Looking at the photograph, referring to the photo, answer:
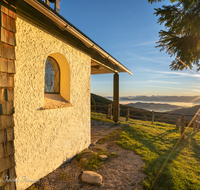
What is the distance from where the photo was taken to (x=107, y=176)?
8.64ft

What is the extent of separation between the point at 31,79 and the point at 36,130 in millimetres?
951

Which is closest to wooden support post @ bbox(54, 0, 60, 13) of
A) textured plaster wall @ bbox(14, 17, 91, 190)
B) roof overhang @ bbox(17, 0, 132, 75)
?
roof overhang @ bbox(17, 0, 132, 75)

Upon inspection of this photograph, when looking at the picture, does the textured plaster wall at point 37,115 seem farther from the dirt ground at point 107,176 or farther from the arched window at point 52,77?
the arched window at point 52,77

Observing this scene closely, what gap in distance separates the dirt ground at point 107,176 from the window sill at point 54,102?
142cm

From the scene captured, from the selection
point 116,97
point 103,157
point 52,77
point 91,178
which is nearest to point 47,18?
point 52,77

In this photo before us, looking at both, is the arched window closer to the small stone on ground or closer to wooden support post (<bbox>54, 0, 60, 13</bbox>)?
wooden support post (<bbox>54, 0, 60, 13</bbox>)

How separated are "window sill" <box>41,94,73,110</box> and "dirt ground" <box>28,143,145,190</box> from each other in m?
1.42

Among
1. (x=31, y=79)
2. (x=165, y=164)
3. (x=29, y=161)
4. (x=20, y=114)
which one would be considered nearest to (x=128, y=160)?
(x=165, y=164)

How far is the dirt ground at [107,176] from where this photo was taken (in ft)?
7.71

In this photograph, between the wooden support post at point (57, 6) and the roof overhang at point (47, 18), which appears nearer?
the roof overhang at point (47, 18)

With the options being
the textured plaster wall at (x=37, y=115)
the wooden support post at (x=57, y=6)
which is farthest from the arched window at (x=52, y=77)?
the wooden support post at (x=57, y=6)

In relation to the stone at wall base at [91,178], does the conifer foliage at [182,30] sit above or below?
above

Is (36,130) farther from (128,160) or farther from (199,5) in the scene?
(199,5)

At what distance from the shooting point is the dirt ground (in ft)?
7.71
